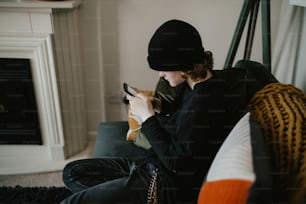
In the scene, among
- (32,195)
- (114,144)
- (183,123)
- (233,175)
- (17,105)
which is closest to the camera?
(233,175)

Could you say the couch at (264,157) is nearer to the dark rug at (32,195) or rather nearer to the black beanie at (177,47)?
the black beanie at (177,47)

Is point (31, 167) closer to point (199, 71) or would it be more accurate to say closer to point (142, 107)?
point (142, 107)

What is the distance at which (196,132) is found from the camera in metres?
0.78

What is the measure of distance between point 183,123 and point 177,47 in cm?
23

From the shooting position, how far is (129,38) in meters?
1.64

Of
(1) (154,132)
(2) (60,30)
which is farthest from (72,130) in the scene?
(1) (154,132)

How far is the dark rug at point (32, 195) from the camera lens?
141 cm

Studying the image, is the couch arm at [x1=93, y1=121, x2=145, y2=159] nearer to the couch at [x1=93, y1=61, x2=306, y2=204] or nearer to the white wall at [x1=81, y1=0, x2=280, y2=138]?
the white wall at [x1=81, y1=0, x2=280, y2=138]

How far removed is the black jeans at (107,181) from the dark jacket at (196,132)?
8 centimetres

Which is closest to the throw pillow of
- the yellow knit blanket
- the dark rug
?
the yellow knit blanket

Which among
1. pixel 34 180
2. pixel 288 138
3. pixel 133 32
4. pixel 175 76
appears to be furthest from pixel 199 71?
pixel 34 180

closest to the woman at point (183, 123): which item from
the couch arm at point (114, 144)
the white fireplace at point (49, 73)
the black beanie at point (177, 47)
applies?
the black beanie at point (177, 47)

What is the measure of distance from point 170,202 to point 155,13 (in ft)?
3.61

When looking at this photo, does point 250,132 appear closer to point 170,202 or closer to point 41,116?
point 170,202
